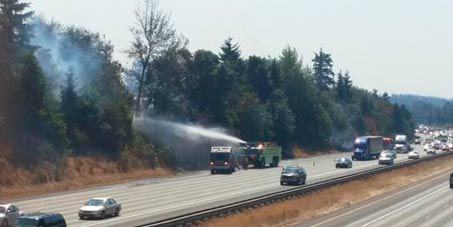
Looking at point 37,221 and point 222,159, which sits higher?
point 222,159

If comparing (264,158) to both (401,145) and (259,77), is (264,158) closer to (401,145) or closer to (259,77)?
(259,77)

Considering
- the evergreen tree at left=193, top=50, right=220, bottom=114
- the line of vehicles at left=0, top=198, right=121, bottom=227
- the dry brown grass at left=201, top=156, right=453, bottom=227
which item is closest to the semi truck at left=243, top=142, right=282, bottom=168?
the dry brown grass at left=201, top=156, right=453, bottom=227

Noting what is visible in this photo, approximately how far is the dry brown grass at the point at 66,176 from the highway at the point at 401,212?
26185mm

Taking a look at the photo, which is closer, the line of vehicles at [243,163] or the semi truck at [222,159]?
the line of vehicles at [243,163]

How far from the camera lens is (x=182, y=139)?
303 feet

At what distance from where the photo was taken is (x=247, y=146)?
88.1 m

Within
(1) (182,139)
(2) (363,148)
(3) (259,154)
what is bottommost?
(3) (259,154)

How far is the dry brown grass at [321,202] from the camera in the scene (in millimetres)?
42094

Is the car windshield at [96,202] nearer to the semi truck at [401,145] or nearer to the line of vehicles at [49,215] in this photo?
the line of vehicles at [49,215]

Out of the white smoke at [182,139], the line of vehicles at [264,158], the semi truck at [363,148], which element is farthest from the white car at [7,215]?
the semi truck at [363,148]

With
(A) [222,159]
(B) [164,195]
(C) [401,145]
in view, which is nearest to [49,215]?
(B) [164,195]

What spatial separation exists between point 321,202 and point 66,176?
25.9 m

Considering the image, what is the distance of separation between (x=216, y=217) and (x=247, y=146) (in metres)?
46.3

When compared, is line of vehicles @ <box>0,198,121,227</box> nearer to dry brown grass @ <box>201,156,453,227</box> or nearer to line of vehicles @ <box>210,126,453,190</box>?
dry brown grass @ <box>201,156,453,227</box>
